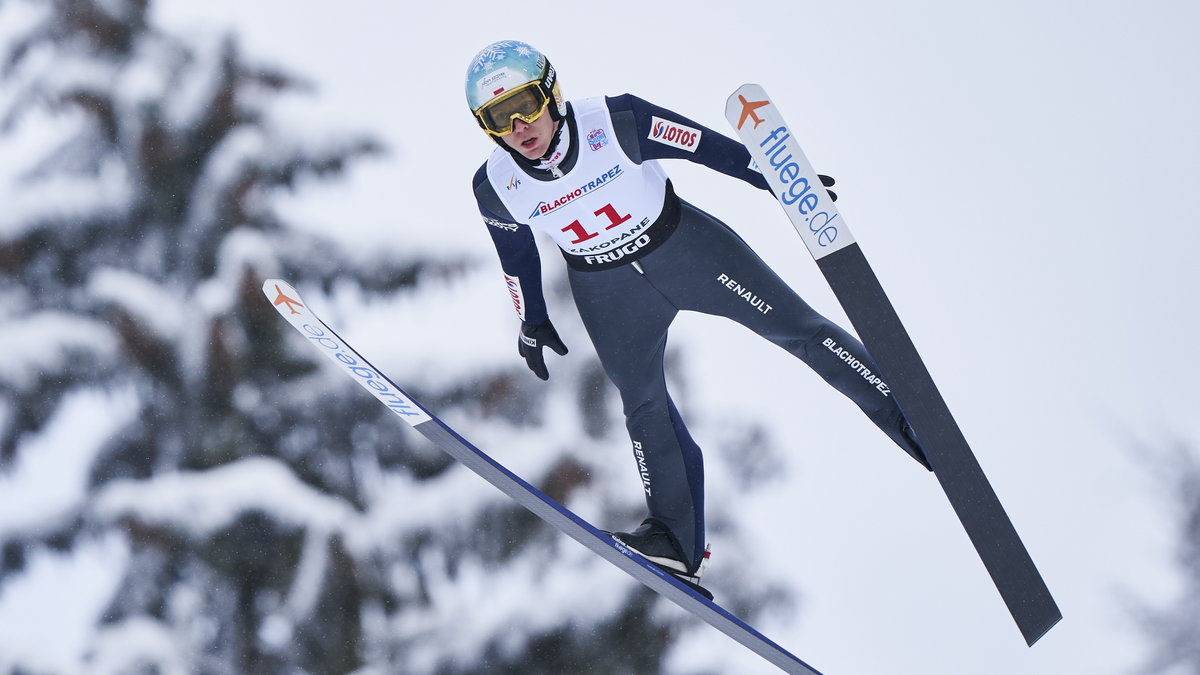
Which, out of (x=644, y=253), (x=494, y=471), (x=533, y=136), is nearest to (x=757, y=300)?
Answer: (x=644, y=253)

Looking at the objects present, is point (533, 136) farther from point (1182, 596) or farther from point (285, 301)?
point (1182, 596)

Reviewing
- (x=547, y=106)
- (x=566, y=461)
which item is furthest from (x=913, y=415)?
(x=566, y=461)

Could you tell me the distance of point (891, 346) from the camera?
248 cm

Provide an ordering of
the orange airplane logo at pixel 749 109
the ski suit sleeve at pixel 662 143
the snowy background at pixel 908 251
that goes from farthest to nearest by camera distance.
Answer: the snowy background at pixel 908 251, the ski suit sleeve at pixel 662 143, the orange airplane logo at pixel 749 109

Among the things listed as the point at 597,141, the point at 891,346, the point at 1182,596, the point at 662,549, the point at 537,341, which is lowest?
the point at 1182,596

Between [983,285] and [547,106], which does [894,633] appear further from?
[547,106]

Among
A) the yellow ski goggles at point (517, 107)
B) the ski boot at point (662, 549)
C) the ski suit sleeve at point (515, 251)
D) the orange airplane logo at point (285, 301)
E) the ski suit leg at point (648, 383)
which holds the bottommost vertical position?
the ski boot at point (662, 549)

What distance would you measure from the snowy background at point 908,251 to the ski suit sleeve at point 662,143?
7.25 ft

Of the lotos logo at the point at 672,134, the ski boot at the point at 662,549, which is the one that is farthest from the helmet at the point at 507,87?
the ski boot at the point at 662,549

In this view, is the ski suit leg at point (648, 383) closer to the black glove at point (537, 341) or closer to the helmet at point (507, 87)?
the black glove at point (537, 341)

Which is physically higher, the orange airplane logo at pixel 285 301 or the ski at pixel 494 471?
the orange airplane logo at pixel 285 301

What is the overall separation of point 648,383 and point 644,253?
36cm

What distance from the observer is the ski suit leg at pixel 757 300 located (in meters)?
2.69

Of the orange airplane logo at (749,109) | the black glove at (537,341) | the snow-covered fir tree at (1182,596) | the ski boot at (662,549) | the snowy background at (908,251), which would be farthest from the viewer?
the snowy background at (908,251)
